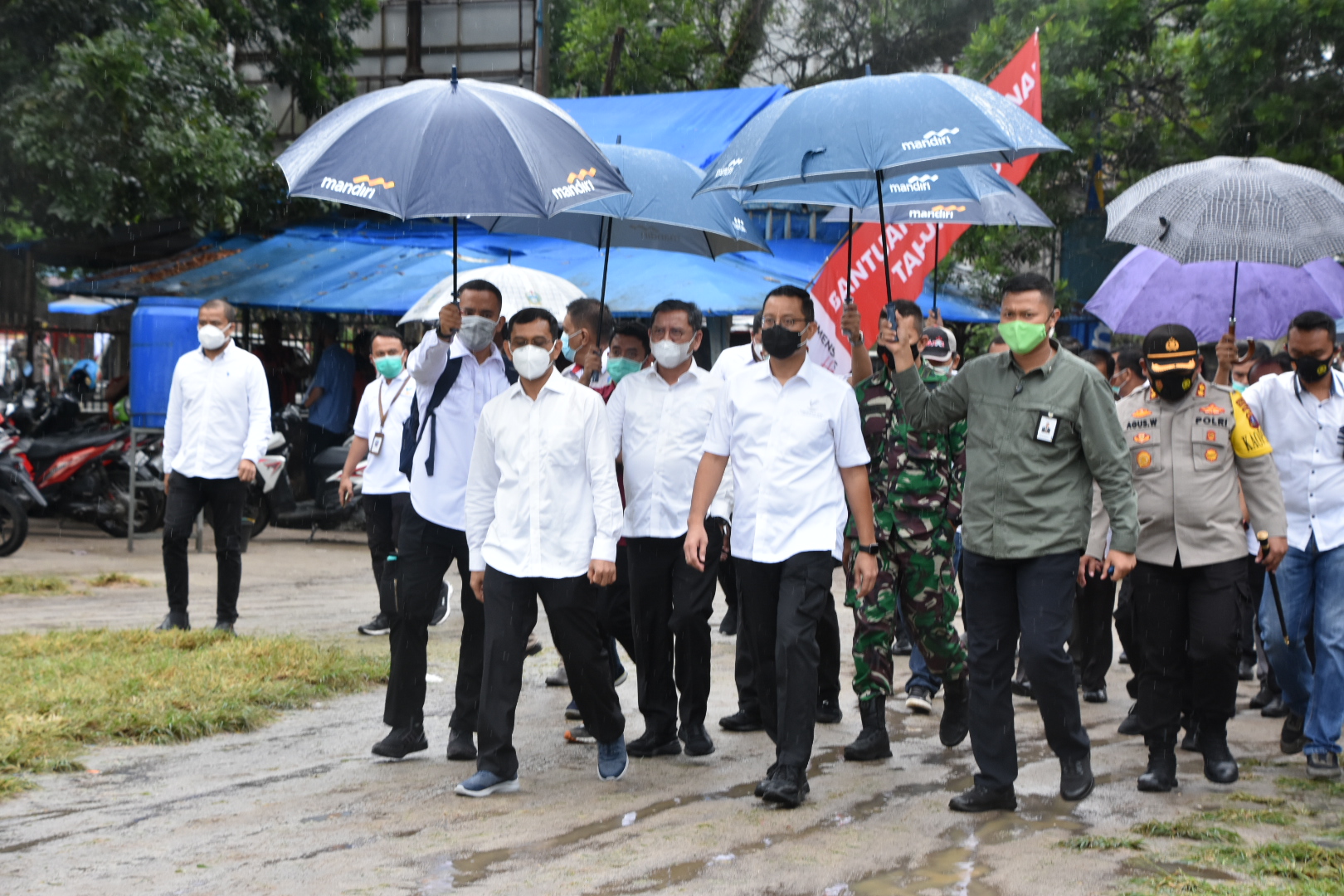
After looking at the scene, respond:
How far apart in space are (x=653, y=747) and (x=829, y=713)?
1159 millimetres

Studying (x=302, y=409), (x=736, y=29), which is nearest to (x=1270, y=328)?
(x=302, y=409)

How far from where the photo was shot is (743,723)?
6965 mm

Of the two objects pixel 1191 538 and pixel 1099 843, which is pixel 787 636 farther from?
pixel 1191 538

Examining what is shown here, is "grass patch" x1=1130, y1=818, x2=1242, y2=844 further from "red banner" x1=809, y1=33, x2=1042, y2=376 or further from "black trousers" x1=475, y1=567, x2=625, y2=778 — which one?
"red banner" x1=809, y1=33, x2=1042, y2=376

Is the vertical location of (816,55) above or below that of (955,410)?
above

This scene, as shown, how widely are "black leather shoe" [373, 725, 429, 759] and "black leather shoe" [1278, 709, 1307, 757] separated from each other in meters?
3.87

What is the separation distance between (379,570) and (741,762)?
11.2ft

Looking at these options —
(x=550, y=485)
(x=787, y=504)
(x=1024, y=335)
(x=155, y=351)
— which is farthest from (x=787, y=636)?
(x=155, y=351)

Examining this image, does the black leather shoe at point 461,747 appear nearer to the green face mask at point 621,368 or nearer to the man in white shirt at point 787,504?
the man in white shirt at point 787,504

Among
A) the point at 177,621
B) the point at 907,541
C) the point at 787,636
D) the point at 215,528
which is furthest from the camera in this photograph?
the point at 215,528

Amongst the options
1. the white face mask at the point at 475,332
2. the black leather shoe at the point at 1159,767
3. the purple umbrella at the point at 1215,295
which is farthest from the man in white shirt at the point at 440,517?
the purple umbrella at the point at 1215,295

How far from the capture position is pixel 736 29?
24.6 metres

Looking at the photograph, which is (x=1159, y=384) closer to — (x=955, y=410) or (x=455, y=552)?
(x=955, y=410)

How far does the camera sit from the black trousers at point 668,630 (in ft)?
20.6
